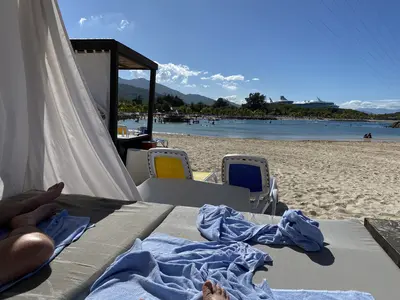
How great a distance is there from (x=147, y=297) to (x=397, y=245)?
1357mm

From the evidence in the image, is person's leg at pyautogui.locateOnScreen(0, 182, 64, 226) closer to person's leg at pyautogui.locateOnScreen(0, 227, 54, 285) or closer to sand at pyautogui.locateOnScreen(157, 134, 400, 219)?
person's leg at pyautogui.locateOnScreen(0, 227, 54, 285)

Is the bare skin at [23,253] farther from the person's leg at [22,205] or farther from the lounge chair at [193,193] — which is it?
the lounge chair at [193,193]

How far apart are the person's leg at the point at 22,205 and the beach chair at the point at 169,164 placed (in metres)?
1.20

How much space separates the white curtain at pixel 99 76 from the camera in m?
4.50

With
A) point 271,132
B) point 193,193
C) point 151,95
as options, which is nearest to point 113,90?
point 151,95

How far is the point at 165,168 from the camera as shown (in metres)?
3.29

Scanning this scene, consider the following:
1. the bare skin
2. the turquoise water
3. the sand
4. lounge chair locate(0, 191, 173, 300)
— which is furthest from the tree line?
the bare skin

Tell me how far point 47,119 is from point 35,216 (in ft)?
3.74

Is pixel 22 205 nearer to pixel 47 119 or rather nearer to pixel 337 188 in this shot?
pixel 47 119

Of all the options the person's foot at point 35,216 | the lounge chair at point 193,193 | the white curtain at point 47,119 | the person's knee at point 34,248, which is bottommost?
the lounge chair at point 193,193

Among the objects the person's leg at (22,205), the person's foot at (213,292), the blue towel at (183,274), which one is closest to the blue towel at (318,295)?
the blue towel at (183,274)

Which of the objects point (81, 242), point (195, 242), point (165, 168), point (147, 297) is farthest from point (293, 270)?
point (165, 168)

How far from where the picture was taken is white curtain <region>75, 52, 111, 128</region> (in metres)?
4.50

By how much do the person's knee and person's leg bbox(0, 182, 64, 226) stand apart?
571 mm
